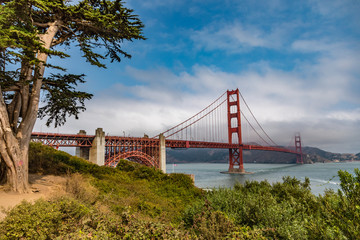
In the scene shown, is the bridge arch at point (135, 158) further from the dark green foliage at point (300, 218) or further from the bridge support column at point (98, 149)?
the dark green foliage at point (300, 218)

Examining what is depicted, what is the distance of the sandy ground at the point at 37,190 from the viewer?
8.22m

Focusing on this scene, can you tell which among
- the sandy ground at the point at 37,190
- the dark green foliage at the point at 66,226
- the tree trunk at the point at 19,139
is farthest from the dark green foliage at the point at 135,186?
the dark green foliage at the point at 66,226

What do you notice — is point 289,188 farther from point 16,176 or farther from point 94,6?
point 94,6

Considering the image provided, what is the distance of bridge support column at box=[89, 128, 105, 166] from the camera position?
3581 centimetres

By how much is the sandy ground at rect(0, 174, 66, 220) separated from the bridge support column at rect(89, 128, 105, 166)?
954 inches

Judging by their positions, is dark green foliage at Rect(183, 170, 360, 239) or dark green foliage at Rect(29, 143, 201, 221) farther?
dark green foliage at Rect(29, 143, 201, 221)

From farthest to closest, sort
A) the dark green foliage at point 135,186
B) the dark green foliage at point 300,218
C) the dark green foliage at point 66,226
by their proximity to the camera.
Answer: the dark green foliage at point 135,186
the dark green foliage at point 66,226
the dark green foliage at point 300,218

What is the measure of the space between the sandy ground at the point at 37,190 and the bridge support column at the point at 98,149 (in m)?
24.2

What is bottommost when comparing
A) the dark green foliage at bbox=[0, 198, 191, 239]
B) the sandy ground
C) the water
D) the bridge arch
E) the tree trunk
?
the water

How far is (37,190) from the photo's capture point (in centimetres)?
975

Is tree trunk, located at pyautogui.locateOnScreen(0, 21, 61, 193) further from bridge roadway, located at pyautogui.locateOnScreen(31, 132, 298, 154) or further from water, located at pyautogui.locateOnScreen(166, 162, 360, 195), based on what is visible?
bridge roadway, located at pyautogui.locateOnScreen(31, 132, 298, 154)

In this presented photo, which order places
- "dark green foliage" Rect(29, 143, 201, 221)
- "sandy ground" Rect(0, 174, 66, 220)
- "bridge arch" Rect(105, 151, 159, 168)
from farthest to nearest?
1. "bridge arch" Rect(105, 151, 159, 168)
2. "dark green foliage" Rect(29, 143, 201, 221)
3. "sandy ground" Rect(0, 174, 66, 220)

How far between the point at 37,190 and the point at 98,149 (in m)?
27.5

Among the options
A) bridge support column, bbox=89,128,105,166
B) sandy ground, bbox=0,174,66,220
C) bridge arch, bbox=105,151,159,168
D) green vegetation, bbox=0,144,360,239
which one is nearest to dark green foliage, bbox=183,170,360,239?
green vegetation, bbox=0,144,360,239
